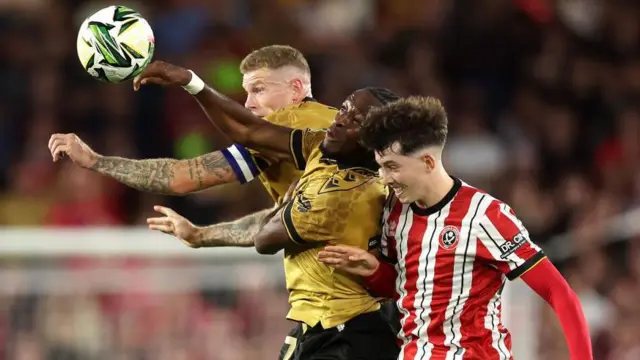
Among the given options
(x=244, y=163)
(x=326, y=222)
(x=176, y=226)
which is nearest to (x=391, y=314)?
(x=326, y=222)

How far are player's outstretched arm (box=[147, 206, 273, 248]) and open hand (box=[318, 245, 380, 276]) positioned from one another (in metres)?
0.55

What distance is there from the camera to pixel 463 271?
4.98m

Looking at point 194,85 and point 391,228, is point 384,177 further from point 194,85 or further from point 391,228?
point 194,85

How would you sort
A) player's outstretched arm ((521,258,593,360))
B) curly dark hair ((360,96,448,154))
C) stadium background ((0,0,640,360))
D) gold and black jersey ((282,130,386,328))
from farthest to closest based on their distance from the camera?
stadium background ((0,0,640,360)) < gold and black jersey ((282,130,386,328)) < curly dark hair ((360,96,448,154)) < player's outstretched arm ((521,258,593,360))

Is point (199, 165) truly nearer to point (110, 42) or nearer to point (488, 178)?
point (110, 42)

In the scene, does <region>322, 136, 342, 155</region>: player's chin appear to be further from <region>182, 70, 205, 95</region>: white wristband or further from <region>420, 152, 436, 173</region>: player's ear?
<region>182, 70, 205, 95</region>: white wristband

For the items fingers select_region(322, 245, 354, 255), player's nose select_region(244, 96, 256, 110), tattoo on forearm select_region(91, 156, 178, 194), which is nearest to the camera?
fingers select_region(322, 245, 354, 255)

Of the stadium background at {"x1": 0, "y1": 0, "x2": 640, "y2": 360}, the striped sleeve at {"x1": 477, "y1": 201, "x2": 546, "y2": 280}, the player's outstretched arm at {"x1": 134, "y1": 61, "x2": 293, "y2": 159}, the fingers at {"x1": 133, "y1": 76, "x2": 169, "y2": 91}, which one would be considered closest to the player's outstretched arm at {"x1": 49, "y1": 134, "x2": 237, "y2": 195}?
the player's outstretched arm at {"x1": 134, "y1": 61, "x2": 293, "y2": 159}

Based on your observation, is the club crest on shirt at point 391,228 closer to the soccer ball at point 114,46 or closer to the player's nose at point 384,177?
the player's nose at point 384,177

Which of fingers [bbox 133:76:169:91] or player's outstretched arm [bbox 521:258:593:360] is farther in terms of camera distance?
fingers [bbox 133:76:169:91]

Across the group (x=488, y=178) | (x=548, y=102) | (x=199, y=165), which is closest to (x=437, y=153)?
(x=199, y=165)

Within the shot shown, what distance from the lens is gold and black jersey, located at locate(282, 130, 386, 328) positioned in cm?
521

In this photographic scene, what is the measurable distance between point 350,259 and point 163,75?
3.38 feet

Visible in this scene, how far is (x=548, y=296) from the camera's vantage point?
4.93m
